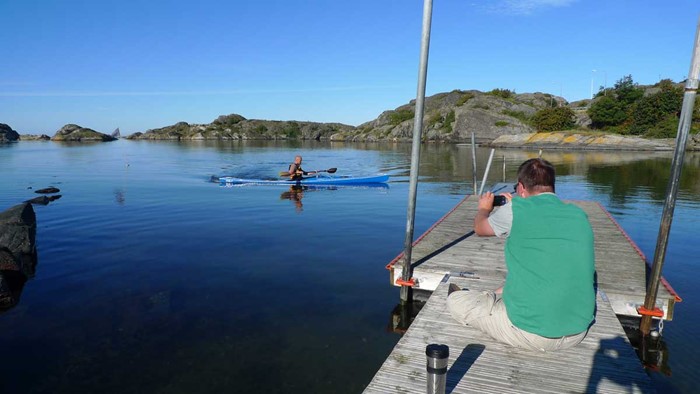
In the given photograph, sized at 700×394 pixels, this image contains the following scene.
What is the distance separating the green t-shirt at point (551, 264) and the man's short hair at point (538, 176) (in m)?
0.14

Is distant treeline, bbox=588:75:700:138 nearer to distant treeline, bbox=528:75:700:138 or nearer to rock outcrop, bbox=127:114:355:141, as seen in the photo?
distant treeline, bbox=528:75:700:138

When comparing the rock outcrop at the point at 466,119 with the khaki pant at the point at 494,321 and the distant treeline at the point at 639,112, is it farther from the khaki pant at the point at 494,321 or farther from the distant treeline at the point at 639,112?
the khaki pant at the point at 494,321

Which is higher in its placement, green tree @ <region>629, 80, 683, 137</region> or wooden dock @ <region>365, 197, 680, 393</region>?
green tree @ <region>629, 80, 683, 137</region>

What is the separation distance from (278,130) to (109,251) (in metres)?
168

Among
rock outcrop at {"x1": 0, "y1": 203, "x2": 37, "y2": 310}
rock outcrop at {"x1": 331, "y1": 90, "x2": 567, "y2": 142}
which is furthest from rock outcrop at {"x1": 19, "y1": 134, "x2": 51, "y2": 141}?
rock outcrop at {"x1": 0, "y1": 203, "x2": 37, "y2": 310}

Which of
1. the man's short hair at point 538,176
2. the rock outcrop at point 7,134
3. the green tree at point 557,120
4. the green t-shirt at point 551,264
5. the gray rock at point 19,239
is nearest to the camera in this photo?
the green t-shirt at point 551,264

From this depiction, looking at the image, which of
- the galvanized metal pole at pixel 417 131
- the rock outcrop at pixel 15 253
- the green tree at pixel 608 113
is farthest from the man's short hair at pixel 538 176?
the green tree at pixel 608 113

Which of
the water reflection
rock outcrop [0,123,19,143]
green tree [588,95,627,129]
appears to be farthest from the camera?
rock outcrop [0,123,19,143]

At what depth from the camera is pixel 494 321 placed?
530 cm

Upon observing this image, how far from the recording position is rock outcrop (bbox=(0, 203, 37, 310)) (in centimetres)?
987

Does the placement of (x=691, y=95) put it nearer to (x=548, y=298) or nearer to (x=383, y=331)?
(x=548, y=298)

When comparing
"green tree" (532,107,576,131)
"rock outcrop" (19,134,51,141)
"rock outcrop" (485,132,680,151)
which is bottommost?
"rock outcrop" (19,134,51,141)

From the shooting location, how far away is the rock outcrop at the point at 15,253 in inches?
388

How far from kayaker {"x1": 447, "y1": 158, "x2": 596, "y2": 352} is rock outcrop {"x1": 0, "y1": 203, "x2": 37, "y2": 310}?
35.8 feet
